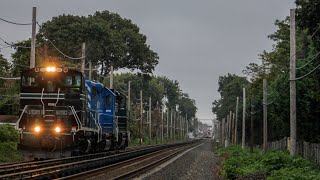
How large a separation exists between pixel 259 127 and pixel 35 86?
163 feet

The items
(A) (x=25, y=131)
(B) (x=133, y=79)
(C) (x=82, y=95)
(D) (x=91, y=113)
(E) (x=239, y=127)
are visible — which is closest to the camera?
(A) (x=25, y=131)

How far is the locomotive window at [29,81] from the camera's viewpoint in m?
24.7

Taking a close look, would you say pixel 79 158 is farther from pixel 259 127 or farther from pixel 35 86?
pixel 259 127

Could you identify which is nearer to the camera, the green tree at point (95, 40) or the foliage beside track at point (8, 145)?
the foliage beside track at point (8, 145)

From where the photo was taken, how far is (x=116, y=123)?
114 feet

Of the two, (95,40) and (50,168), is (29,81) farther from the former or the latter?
(95,40)

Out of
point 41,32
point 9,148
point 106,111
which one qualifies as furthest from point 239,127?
point 9,148

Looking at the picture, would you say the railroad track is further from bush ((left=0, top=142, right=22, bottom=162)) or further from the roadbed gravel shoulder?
bush ((left=0, top=142, right=22, bottom=162))

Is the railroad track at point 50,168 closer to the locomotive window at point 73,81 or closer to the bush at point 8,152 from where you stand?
the locomotive window at point 73,81

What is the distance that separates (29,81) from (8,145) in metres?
5.58

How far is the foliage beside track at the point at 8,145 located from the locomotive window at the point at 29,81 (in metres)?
4.36

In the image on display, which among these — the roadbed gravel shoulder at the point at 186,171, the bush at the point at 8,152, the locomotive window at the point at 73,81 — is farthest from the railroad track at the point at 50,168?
the bush at the point at 8,152

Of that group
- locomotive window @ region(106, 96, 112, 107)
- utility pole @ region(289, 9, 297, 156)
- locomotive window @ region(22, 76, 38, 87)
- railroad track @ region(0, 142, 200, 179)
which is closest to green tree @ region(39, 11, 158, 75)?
locomotive window @ region(106, 96, 112, 107)

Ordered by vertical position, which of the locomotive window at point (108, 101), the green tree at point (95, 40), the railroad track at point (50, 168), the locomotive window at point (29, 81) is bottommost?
the railroad track at point (50, 168)
